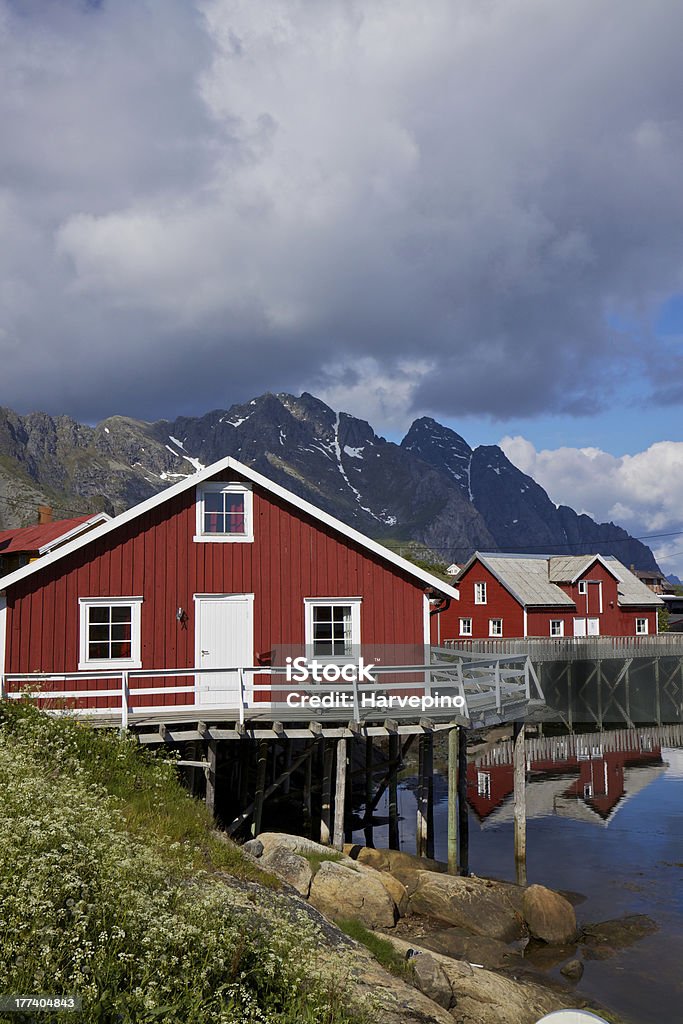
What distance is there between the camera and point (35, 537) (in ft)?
122

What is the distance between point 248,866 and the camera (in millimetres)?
13047

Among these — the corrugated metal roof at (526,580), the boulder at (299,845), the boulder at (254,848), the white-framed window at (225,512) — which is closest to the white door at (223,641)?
the white-framed window at (225,512)

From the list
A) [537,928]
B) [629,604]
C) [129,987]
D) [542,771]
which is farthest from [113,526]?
[629,604]

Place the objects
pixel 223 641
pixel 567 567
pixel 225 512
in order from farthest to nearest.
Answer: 1. pixel 567 567
2. pixel 225 512
3. pixel 223 641

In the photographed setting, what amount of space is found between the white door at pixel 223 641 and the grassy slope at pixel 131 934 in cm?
969

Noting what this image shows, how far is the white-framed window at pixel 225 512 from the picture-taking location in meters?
21.6

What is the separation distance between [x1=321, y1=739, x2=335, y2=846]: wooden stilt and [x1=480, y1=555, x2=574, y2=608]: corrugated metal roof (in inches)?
1522

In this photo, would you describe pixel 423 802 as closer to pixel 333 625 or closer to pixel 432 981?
pixel 333 625

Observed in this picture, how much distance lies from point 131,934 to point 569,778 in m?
30.2

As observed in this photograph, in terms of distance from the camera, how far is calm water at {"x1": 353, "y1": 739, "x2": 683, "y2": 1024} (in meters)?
15.5

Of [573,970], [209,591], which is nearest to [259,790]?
[209,591]

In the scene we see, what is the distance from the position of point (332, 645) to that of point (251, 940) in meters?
13.8

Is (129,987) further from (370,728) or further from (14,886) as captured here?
(370,728)

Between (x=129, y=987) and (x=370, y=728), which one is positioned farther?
(x=370, y=728)
